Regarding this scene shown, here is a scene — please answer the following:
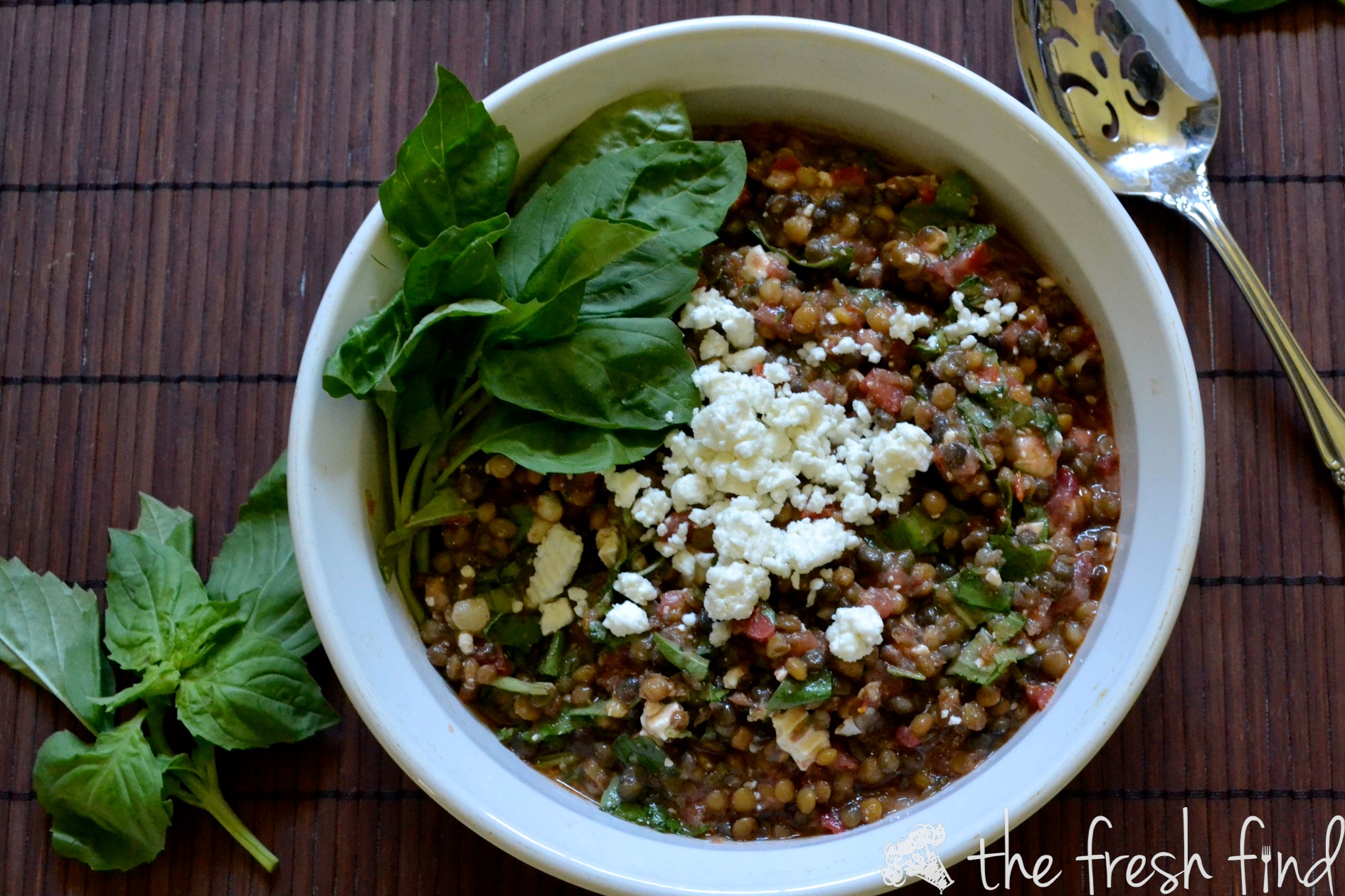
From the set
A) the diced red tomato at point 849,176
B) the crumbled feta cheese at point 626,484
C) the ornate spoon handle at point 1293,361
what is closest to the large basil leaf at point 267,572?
the crumbled feta cheese at point 626,484

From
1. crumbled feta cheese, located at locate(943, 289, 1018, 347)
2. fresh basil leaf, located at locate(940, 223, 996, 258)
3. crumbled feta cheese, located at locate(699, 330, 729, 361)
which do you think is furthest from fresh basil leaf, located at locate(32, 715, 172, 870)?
fresh basil leaf, located at locate(940, 223, 996, 258)

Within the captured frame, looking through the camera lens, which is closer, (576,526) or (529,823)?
(529,823)

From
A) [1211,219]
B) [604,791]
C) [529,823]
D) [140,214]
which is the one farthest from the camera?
[140,214]

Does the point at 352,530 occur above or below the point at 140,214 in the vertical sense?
below

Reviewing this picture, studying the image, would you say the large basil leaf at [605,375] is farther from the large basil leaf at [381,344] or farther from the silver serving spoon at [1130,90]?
the silver serving spoon at [1130,90]

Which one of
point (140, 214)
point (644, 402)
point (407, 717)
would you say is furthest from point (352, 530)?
point (140, 214)

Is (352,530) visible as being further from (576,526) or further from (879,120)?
(879,120)

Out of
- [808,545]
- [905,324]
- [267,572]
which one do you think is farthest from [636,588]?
[267,572]

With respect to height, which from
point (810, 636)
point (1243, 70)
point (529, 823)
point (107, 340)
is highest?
point (1243, 70)
